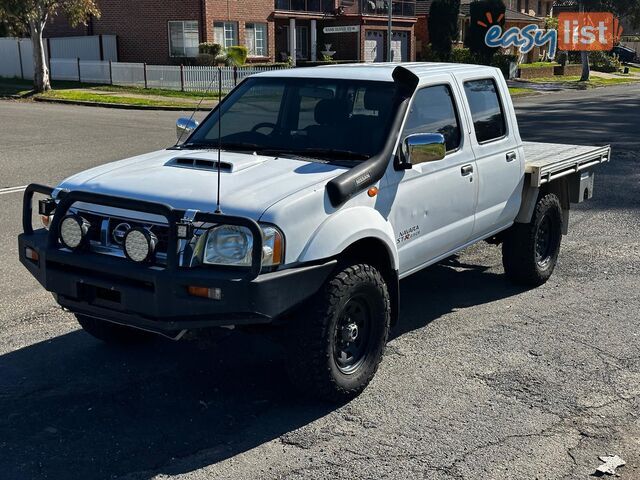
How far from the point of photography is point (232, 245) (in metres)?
4.34

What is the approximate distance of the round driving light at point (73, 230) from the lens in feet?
15.1

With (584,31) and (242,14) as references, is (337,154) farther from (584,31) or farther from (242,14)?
(584,31)

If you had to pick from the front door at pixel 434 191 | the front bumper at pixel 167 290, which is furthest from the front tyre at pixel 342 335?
the front door at pixel 434 191

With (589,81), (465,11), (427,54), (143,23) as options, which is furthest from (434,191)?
(465,11)

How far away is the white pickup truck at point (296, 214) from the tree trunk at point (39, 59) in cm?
2622

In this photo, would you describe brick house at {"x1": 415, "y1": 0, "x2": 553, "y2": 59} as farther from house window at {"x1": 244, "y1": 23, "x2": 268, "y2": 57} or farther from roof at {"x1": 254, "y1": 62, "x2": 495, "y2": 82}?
roof at {"x1": 254, "y1": 62, "x2": 495, "y2": 82}

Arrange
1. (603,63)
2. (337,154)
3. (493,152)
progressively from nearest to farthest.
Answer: (337,154)
(493,152)
(603,63)

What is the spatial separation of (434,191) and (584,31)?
52.4 metres

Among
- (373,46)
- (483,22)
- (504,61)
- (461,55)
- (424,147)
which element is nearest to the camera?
(424,147)

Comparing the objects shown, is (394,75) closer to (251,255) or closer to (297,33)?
(251,255)

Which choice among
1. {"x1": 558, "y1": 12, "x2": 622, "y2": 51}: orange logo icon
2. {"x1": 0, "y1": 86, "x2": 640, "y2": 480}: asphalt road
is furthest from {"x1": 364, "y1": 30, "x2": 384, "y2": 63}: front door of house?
{"x1": 0, "y1": 86, "x2": 640, "y2": 480}: asphalt road

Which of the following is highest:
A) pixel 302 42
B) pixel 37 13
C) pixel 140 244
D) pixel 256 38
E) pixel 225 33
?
pixel 37 13

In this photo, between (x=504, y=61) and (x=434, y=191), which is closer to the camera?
(x=434, y=191)

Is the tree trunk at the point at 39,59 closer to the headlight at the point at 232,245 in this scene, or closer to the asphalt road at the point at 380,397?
the asphalt road at the point at 380,397
